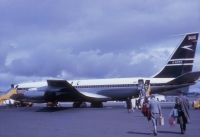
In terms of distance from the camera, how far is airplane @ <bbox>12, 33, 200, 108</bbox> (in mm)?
35875

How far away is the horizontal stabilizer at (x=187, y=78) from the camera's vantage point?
33.0 meters

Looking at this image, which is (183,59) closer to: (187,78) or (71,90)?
(187,78)

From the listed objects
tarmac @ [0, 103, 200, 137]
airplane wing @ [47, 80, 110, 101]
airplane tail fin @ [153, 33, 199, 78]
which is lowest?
tarmac @ [0, 103, 200, 137]

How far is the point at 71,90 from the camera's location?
120 feet

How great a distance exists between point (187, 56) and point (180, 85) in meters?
4.25

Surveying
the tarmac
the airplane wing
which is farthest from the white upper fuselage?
the tarmac

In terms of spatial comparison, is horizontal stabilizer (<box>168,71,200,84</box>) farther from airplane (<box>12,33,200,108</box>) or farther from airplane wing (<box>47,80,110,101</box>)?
airplane wing (<box>47,80,110,101</box>)

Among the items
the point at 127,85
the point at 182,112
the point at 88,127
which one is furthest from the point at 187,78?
the point at 182,112

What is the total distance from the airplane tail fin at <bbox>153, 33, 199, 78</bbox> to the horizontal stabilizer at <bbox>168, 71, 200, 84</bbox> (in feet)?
9.87

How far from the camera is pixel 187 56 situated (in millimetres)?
38125

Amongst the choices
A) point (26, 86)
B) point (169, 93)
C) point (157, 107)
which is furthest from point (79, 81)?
point (157, 107)

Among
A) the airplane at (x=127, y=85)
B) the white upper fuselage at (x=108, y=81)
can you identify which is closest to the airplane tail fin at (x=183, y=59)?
the airplane at (x=127, y=85)

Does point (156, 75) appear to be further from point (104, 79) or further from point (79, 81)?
point (79, 81)

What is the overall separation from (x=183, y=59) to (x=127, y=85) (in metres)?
6.73
